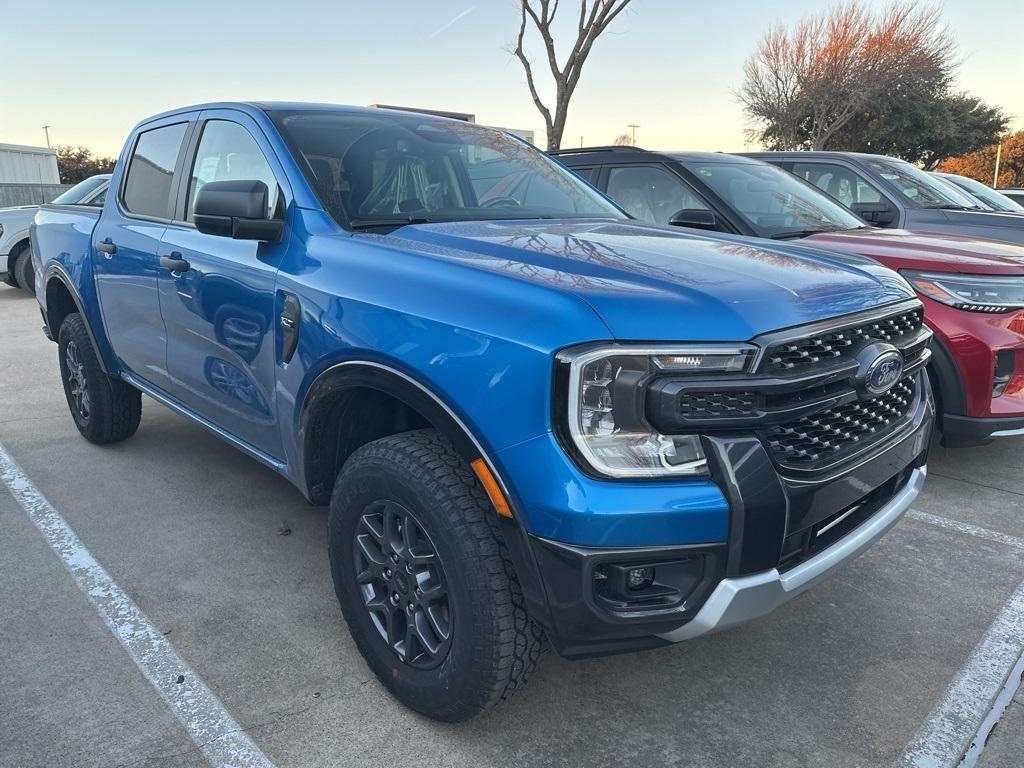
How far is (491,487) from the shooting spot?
1814mm

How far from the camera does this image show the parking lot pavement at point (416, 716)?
2119mm

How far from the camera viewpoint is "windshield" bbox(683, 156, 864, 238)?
4801 millimetres

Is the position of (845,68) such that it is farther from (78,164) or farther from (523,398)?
(78,164)

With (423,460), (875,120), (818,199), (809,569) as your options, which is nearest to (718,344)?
(809,569)

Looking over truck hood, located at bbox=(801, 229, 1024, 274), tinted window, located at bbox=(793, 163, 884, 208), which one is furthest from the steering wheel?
tinted window, located at bbox=(793, 163, 884, 208)

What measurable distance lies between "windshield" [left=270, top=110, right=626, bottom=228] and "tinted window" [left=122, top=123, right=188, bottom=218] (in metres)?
0.95

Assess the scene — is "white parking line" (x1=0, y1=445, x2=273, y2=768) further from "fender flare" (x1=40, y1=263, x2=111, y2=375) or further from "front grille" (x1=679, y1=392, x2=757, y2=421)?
"front grille" (x1=679, y1=392, x2=757, y2=421)

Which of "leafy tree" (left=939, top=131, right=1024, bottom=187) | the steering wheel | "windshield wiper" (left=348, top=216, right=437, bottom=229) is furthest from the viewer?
"leafy tree" (left=939, top=131, right=1024, bottom=187)

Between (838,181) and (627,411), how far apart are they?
5.79 metres

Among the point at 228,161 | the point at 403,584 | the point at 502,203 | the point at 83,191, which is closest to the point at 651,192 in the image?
the point at 502,203

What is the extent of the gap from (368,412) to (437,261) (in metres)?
0.60

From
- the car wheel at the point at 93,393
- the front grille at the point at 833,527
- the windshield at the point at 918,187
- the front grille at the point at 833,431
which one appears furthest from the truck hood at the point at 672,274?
the windshield at the point at 918,187

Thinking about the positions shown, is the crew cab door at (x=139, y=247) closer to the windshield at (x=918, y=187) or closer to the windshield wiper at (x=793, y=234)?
the windshield wiper at (x=793, y=234)

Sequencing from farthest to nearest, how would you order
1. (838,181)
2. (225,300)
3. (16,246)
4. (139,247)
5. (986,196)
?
(16,246), (986,196), (838,181), (139,247), (225,300)
